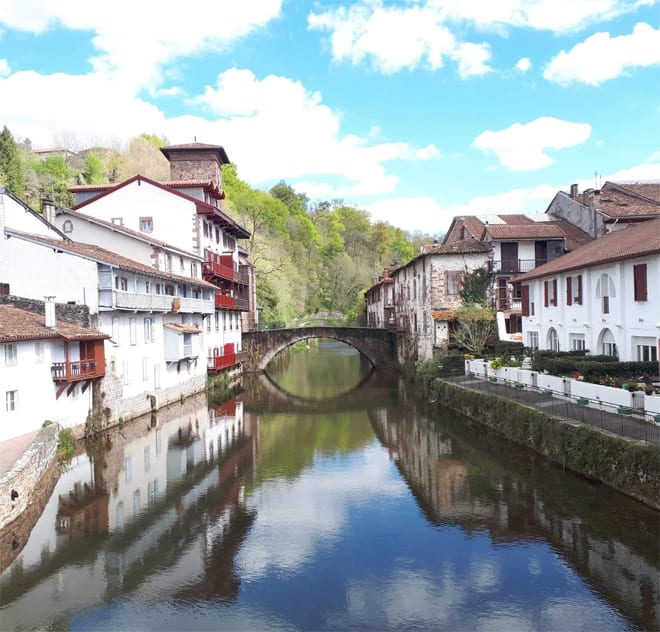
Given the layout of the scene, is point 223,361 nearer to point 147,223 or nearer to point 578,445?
point 147,223

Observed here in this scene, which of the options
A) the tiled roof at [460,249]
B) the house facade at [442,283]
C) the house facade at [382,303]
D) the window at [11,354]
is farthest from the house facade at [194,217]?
the window at [11,354]

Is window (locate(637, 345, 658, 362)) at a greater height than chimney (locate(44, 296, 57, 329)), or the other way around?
chimney (locate(44, 296, 57, 329))

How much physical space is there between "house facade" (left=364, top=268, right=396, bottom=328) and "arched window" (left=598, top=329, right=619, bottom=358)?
2813 centimetres

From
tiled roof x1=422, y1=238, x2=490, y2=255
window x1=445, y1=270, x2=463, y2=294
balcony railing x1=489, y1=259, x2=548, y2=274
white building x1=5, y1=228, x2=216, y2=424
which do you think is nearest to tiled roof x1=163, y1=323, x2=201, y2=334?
white building x1=5, y1=228, x2=216, y2=424

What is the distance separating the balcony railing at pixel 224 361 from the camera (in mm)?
43803

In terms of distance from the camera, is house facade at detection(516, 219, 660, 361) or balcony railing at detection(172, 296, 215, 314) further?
balcony railing at detection(172, 296, 215, 314)

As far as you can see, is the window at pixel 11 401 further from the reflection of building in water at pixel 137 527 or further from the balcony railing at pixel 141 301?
the balcony railing at pixel 141 301

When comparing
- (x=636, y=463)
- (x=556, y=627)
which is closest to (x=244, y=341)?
(x=636, y=463)

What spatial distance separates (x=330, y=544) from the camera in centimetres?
1553

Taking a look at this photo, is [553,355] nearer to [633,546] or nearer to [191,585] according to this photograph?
[633,546]

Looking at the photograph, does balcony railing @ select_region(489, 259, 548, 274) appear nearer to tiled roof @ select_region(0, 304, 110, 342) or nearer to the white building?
the white building

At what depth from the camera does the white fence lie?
18359 millimetres

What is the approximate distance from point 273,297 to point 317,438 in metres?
46.4

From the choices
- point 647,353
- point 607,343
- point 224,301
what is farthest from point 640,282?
point 224,301
